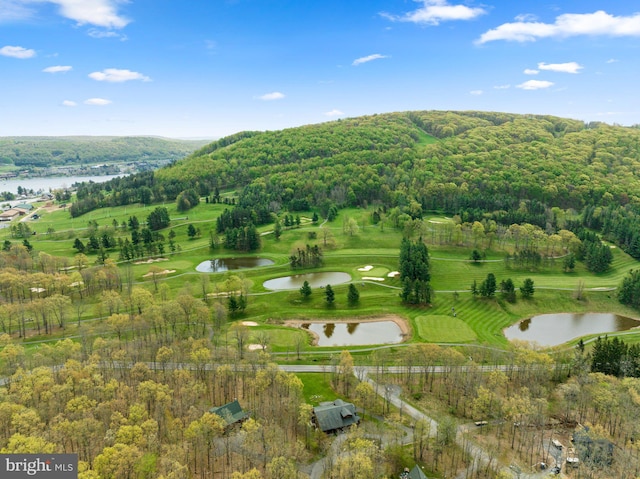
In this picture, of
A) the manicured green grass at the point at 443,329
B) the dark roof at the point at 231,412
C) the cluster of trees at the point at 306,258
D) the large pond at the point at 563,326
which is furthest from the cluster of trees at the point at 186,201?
the large pond at the point at 563,326

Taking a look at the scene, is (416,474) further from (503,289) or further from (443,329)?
(503,289)

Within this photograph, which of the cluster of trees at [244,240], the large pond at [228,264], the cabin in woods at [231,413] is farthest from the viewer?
the cluster of trees at [244,240]

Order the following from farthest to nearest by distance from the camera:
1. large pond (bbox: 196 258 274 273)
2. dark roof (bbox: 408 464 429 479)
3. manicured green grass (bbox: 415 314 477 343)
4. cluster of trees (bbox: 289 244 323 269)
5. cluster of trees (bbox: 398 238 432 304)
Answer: large pond (bbox: 196 258 274 273), cluster of trees (bbox: 289 244 323 269), cluster of trees (bbox: 398 238 432 304), manicured green grass (bbox: 415 314 477 343), dark roof (bbox: 408 464 429 479)

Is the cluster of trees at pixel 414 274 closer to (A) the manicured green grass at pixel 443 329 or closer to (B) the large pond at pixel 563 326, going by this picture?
(A) the manicured green grass at pixel 443 329

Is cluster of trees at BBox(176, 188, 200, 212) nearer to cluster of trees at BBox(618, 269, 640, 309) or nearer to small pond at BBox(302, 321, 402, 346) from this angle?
small pond at BBox(302, 321, 402, 346)

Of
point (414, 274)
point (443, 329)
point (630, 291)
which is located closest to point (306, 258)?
point (414, 274)

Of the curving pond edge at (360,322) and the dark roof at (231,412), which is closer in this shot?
the dark roof at (231,412)

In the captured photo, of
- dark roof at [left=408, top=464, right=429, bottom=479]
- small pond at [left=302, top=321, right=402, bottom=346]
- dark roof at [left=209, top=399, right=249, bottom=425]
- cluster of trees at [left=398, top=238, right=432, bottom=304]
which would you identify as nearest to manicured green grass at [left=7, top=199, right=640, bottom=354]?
cluster of trees at [left=398, top=238, right=432, bottom=304]
